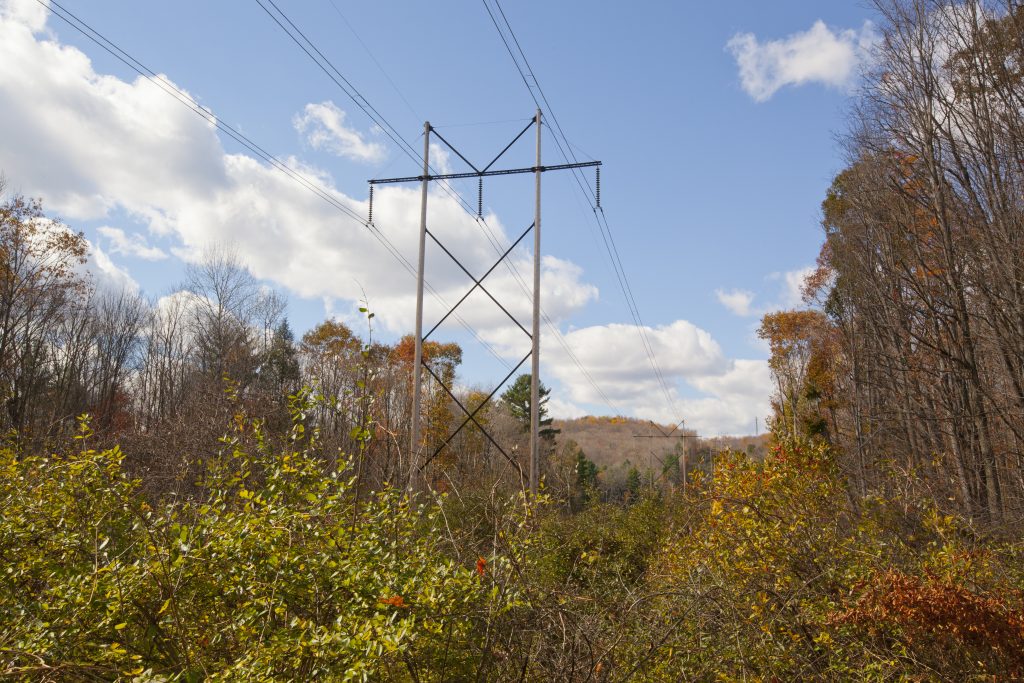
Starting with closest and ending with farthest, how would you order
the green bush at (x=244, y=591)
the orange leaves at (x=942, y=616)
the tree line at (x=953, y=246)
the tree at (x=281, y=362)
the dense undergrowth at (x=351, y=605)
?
the green bush at (x=244, y=591), the dense undergrowth at (x=351, y=605), the orange leaves at (x=942, y=616), the tree line at (x=953, y=246), the tree at (x=281, y=362)

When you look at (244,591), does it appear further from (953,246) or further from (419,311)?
(953,246)

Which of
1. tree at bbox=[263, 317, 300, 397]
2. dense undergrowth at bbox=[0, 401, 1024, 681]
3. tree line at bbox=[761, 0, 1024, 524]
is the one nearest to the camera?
dense undergrowth at bbox=[0, 401, 1024, 681]

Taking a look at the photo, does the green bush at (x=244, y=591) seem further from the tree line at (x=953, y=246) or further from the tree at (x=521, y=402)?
the tree at (x=521, y=402)

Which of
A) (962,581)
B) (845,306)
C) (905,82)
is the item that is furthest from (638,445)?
(962,581)

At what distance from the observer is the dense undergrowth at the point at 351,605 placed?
11.2 ft

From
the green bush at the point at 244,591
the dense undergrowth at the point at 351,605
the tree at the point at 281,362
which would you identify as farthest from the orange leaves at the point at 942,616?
the tree at the point at 281,362

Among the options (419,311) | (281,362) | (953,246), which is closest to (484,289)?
(419,311)

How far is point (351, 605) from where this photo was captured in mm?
3775

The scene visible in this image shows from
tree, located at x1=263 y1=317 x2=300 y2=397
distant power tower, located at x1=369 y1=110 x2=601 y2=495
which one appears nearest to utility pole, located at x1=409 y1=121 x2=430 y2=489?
distant power tower, located at x1=369 y1=110 x2=601 y2=495

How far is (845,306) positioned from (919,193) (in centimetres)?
994

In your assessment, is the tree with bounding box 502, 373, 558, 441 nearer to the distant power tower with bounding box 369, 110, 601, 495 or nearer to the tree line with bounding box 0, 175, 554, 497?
the tree line with bounding box 0, 175, 554, 497

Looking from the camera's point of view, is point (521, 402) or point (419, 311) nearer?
point (419, 311)

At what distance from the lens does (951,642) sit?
472 cm

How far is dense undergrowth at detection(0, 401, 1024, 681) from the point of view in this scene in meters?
3.42
